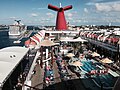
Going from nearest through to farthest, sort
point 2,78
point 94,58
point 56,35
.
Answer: point 2,78, point 94,58, point 56,35

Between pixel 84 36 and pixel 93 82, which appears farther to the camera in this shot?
pixel 84 36

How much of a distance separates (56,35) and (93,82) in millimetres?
26200

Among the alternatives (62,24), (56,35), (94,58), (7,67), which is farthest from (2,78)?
(62,24)

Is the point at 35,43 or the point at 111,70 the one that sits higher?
the point at 35,43

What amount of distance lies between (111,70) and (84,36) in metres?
22.4

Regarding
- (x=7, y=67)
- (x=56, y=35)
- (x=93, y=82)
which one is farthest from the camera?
(x=56, y=35)

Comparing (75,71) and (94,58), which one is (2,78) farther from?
(94,58)

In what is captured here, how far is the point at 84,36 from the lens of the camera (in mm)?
41188

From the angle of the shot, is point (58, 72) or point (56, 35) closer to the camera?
point (58, 72)

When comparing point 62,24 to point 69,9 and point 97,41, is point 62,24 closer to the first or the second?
point 69,9

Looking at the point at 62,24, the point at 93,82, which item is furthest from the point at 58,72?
the point at 62,24

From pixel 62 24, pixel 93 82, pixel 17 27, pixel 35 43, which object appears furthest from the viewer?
pixel 17 27

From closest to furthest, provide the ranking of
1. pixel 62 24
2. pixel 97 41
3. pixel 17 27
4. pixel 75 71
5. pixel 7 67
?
pixel 7 67
pixel 75 71
pixel 97 41
pixel 62 24
pixel 17 27

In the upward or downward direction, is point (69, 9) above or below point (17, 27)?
above
